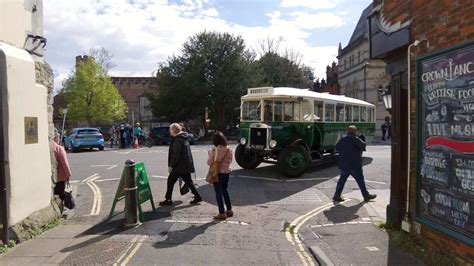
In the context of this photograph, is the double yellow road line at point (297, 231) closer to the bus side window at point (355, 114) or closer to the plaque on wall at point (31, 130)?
the plaque on wall at point (31, 130)

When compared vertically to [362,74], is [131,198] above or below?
below

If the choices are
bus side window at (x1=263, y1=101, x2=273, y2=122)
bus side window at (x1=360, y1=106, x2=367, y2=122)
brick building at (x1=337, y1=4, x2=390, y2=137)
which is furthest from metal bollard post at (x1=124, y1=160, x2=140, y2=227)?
brick building at (x1=337, y1=4, x2=390, y2=137)

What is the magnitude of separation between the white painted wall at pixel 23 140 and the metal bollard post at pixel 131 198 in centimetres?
137

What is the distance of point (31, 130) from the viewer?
675 centimetres

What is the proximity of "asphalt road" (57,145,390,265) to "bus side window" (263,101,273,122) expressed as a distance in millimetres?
1784

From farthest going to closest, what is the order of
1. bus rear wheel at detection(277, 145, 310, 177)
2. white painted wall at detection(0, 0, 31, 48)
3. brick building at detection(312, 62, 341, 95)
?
1. brick building at detection(312, 62, 341, 95)
2. bus rear wheel at detection(277, 145, 310, 177)
3. white painted wall at detection(0, 0, 31, 48)

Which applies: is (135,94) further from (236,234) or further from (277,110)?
(236,234)

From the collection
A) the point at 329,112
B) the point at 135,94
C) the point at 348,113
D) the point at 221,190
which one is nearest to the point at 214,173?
the point at 221,190

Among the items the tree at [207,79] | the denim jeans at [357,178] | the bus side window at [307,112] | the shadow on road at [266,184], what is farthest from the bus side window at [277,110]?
the tree at [207,79]

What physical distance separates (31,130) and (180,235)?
2.88 meters

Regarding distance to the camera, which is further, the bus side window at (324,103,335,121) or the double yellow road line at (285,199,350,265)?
the bus side window at (324,103,335,121)

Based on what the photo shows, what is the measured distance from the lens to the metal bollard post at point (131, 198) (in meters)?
7.34

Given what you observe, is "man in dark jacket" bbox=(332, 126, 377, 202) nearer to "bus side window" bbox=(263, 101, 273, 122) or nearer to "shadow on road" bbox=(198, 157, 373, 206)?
"shadow on road" bbox=(198, 157, 373, 206)

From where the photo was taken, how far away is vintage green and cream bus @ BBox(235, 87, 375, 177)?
13.0m
